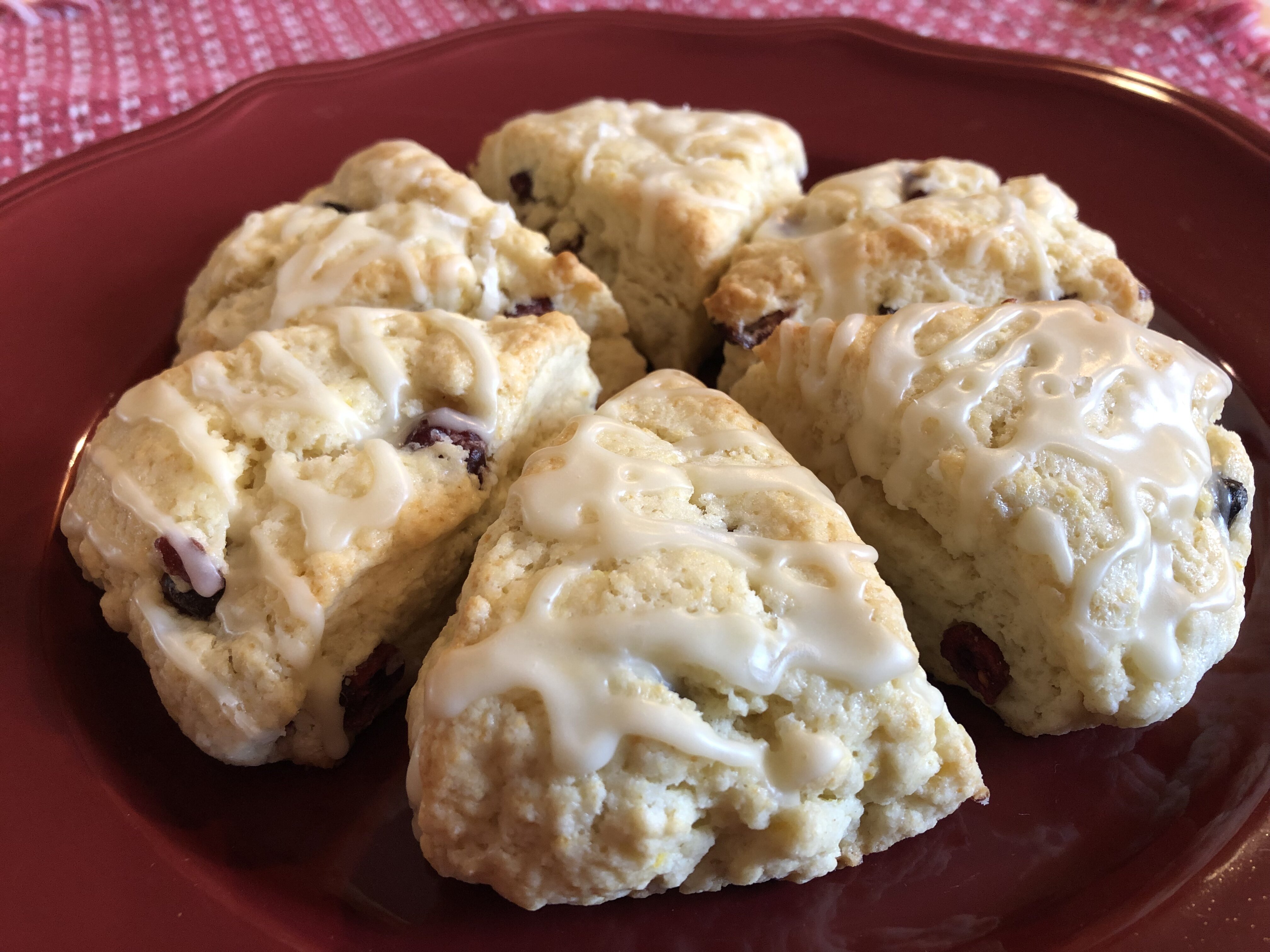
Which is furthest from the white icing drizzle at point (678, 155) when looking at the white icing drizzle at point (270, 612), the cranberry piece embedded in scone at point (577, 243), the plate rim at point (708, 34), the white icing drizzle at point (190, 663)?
the white icing drizzle at point (190, 663)

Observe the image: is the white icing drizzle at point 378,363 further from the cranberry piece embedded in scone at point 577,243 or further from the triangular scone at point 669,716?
the cranberry piece embedded in scone at point 577,243

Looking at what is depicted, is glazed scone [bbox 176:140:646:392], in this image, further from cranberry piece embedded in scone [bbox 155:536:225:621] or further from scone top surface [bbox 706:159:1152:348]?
cranberry piece embedded in scone [bbox 155:536:225:621]

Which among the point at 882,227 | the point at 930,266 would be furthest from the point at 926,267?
the point at 882,227

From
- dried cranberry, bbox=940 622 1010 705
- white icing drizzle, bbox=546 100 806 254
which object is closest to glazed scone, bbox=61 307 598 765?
white icing drizzle, bbox=546 100 806 254

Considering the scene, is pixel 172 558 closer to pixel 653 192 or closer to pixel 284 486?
pixel 284 486

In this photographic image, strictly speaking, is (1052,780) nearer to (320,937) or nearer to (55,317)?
(320,937)

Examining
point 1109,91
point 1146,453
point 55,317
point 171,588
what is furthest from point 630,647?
point 1109,91
